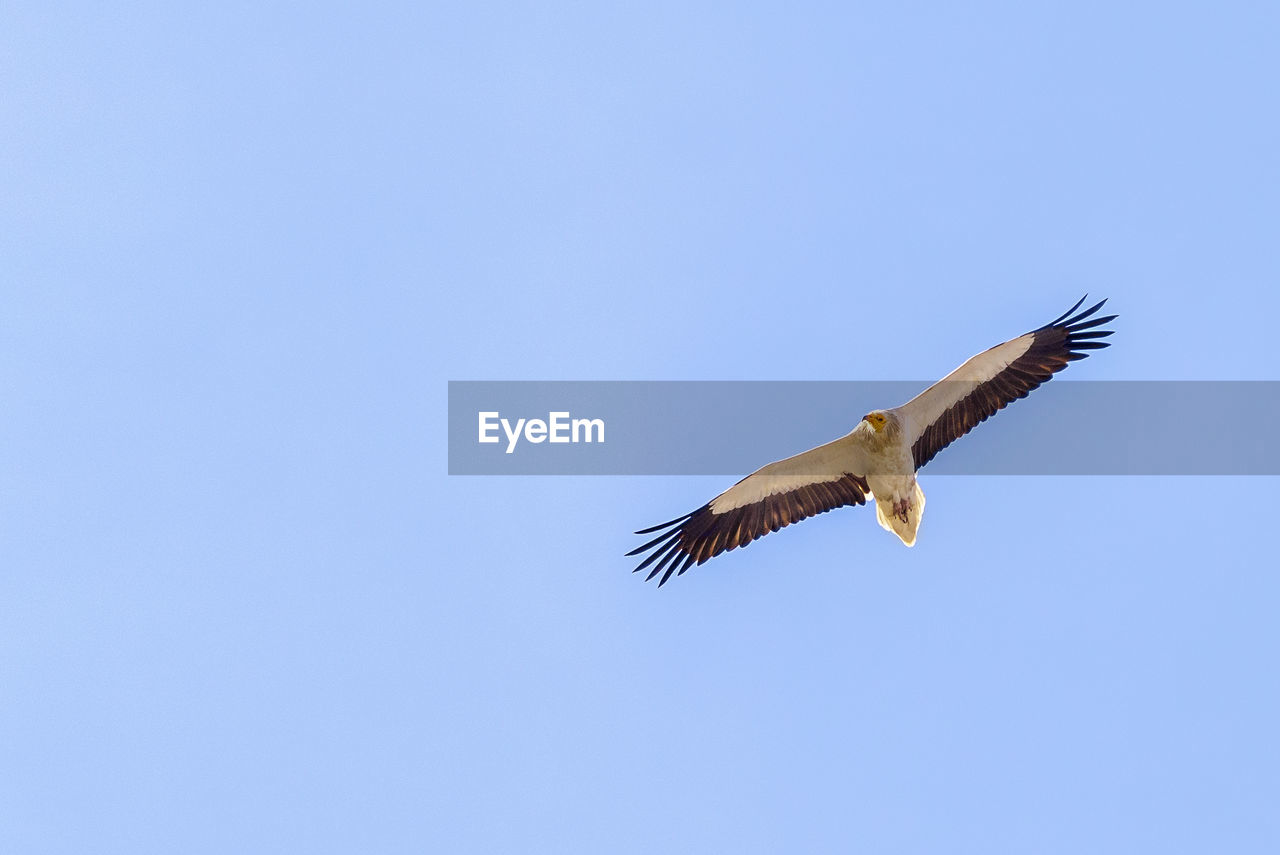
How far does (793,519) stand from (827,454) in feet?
→ 2.64

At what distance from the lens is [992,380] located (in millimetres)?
17391

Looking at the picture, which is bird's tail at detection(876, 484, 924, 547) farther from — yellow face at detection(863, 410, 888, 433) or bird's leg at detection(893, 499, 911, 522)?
yellow face at detection(863, 410, 888, 433)

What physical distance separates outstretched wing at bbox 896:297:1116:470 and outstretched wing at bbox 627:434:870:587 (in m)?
0.77

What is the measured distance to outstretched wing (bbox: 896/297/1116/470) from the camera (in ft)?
56.4

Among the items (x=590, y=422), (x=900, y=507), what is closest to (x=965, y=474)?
(x=900, y=507)

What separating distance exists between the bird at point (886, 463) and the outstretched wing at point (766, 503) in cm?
1

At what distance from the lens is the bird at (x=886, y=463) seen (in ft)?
56.2

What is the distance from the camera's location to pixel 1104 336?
17219 mm

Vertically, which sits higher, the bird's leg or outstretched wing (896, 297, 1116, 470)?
outstretched wing (896, 297, 1116, 470)

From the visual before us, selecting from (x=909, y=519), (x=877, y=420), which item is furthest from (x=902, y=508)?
(x=877, y=420)

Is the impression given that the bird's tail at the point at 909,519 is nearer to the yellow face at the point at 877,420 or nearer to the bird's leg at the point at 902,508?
the bird's leg at the point at 902,508

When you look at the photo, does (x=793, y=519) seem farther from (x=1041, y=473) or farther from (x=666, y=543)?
(x=1041, y=473)

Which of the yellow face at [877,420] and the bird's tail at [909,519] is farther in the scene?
the bird's tail at [909,519]

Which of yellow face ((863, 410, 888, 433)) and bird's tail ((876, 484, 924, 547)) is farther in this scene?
bird's tail ((876, 484, 924, 547))
